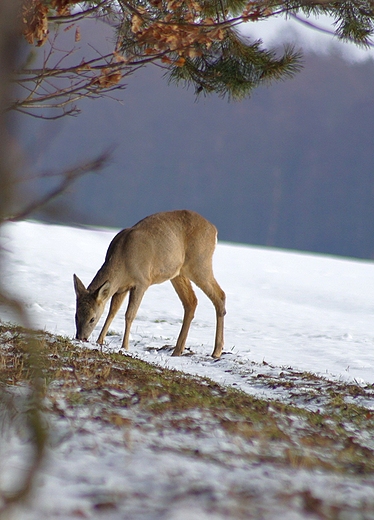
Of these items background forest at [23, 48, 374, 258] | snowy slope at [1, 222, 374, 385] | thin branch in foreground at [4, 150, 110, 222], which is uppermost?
background forest at [23, 48, 374, 258]

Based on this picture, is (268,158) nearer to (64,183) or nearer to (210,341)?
(210,341)

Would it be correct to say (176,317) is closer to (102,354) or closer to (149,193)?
(102,354)

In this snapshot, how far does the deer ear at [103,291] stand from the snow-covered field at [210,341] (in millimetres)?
555

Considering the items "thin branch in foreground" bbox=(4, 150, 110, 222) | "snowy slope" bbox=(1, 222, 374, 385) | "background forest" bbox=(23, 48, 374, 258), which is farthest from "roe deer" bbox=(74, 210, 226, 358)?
"background forest" bbox=(23, 48, 374, 258)

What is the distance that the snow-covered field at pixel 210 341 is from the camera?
2496 millimetres

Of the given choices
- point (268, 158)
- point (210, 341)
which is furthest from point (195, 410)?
point (268, 158)

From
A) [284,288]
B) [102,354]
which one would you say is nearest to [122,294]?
[102,354]

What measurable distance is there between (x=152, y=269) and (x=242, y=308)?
6768 millimetres

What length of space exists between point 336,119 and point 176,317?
1841 inches

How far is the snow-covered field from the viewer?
2.50 m

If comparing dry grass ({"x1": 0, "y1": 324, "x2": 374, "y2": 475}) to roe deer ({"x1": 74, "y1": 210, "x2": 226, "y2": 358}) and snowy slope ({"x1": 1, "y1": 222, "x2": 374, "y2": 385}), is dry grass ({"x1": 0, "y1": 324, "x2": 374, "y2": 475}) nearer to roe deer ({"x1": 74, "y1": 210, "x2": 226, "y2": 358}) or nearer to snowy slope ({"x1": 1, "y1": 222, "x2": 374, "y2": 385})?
snowy slope ({"x1": 1, "y1": 222, "x2": 374, "y2": 385})

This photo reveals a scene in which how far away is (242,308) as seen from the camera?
1487 cm

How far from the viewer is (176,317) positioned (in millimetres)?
12352

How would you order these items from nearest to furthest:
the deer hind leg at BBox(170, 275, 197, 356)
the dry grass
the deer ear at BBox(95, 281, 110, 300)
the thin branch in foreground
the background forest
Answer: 1. the thin branch in foreground
2. the dry grass
3. the deer ear at BBox(95, 281, 110, 300)
4. the deer hind leg at BBox(170, 275, 197, 356)
5. the background forest
